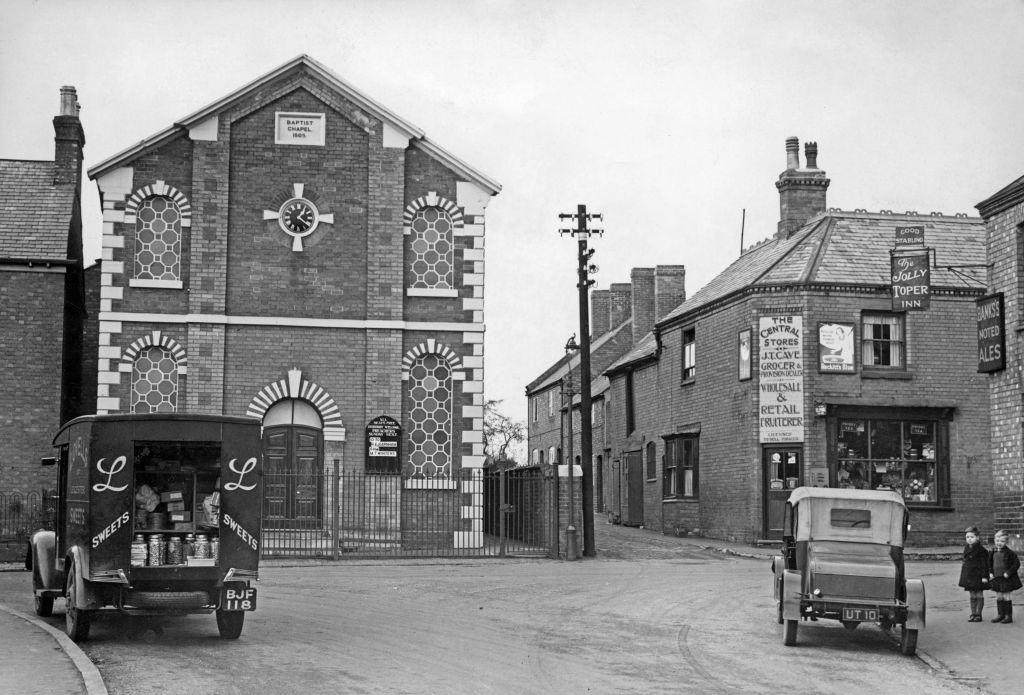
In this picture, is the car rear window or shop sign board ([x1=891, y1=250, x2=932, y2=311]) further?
shop sign board ([x1=891, y1=250, x2=932, y2=311])

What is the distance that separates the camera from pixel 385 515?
2931 cm

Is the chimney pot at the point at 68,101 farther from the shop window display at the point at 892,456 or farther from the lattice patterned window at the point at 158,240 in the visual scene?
the shop window display at the point at 892,456

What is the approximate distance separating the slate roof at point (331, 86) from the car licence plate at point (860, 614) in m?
17.4

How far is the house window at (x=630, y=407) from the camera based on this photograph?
A: 45.0 metres

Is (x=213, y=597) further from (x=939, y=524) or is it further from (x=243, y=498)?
(x=939, y=524)

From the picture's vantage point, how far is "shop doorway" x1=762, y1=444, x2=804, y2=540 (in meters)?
33.4

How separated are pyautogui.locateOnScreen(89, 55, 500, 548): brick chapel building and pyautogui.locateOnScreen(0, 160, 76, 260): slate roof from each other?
3.67m

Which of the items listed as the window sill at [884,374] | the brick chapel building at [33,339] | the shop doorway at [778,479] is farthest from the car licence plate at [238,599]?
the window sill at [884,374]

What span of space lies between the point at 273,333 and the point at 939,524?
17.2 m

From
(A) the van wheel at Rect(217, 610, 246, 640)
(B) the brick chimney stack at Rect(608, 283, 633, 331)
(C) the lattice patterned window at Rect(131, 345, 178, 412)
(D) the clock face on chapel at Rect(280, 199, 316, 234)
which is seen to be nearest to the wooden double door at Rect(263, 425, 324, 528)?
(C) the lattice patterned window at Rect(131, 345, 178, 412)

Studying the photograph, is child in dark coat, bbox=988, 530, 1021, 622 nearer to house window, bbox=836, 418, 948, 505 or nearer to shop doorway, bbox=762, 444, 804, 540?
shop doorway, bbox=762, 444, 804, 540

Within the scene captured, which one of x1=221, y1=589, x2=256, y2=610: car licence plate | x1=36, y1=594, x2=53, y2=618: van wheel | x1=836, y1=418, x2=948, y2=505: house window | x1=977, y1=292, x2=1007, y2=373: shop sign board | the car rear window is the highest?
x1=977, y1=292, x2=1007, y2=373: shop sign board

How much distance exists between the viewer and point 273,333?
30.0 m

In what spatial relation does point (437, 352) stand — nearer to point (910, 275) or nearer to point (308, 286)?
point (308, 286)
